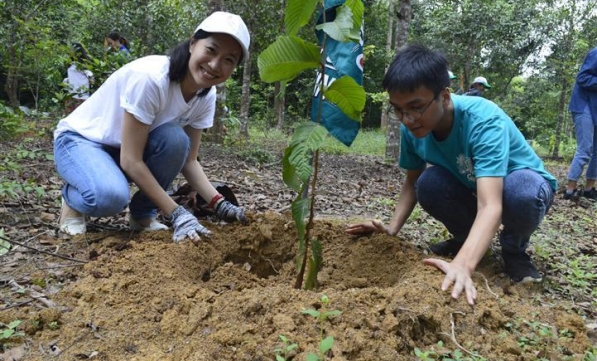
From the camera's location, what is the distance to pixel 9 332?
4.48 ft

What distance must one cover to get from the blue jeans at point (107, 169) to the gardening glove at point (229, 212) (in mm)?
321

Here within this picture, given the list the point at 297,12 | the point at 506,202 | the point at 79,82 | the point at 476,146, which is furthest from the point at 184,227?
the point at 79,82

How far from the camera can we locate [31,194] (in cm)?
307

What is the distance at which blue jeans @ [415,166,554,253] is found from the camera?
6.79ft

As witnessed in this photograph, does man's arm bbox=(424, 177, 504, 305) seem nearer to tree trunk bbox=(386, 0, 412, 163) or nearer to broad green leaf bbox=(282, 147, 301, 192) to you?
broad green leaf bbox=(282, 147, 301, 192)

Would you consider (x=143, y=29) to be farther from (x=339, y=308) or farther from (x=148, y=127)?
(x=339, y=308)

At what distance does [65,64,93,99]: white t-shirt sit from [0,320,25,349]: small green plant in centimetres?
397

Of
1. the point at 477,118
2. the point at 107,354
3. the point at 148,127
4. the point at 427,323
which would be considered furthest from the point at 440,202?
the point at 107,354

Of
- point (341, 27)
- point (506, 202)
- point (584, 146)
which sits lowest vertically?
point (584, 146)

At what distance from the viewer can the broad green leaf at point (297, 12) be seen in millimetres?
1628

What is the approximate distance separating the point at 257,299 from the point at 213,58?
3.90 feet

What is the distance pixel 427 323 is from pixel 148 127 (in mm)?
1570

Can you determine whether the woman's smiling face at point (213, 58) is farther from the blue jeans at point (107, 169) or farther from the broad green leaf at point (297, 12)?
the broad green leaf at point (297, 12)

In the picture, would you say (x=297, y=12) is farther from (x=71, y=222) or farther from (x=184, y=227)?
(x=71, y=222)
